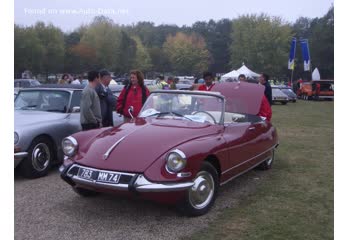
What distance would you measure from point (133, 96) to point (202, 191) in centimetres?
294

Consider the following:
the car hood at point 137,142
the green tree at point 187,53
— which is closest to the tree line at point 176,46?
the green tree at point 187,53

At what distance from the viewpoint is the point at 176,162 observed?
393cm

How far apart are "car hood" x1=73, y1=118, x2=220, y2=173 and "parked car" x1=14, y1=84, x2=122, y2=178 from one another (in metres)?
1.26

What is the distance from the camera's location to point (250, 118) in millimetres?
5887

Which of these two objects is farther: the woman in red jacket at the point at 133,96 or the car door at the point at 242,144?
the woman in red jacket at the point at 133,96

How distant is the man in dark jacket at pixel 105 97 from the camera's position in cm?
647

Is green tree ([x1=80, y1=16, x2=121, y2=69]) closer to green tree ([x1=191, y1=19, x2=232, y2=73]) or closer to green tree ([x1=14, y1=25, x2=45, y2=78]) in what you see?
green tree ([x1=14, y1=25, x2=45, y2=78])

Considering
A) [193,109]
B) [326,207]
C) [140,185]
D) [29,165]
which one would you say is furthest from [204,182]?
[29,165]

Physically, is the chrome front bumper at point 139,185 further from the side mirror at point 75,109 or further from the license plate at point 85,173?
the side mirror at point 75,109

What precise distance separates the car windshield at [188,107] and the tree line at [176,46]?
3512mm

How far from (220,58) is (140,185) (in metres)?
48.5

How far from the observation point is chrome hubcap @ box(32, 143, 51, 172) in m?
5.70

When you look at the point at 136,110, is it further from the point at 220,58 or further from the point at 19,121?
the point at 220,58
